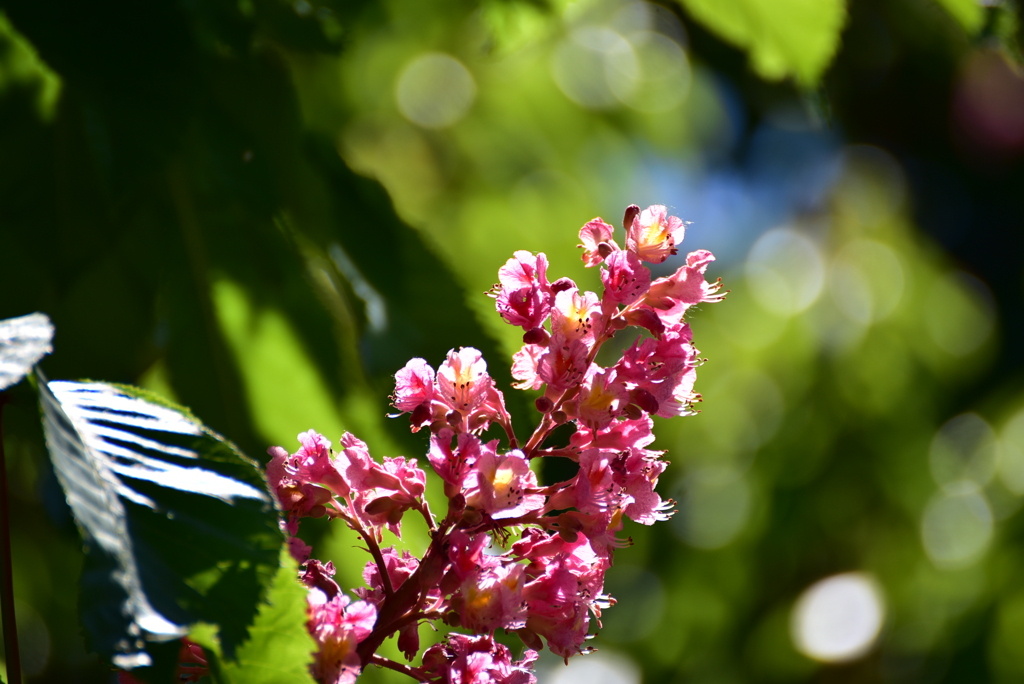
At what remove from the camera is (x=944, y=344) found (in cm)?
397

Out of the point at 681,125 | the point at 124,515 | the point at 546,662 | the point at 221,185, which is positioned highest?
the point at 681,125

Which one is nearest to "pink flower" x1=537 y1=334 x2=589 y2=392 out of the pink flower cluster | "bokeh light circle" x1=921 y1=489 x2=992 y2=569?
the pink flower cluster

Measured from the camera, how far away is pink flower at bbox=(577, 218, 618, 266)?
0.74 metres

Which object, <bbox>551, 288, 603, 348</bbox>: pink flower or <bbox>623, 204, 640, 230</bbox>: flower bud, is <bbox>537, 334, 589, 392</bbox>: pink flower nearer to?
<bbox>551, 288, 603, 348</bbox>: pink flower

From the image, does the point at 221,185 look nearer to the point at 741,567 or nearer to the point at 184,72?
the point at 184,72

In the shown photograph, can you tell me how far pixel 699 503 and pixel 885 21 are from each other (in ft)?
6.93

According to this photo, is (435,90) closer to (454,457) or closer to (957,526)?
(454,457)

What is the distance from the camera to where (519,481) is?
1.95 ft

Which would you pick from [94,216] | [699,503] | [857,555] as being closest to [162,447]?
[94,216]

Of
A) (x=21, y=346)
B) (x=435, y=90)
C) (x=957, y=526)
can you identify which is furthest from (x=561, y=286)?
(x=957, y=526)

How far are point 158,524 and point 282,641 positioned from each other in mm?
93

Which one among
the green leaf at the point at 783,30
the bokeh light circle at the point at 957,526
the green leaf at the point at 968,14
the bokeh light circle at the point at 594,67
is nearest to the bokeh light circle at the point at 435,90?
the bokeh light circle at the point at 594,67

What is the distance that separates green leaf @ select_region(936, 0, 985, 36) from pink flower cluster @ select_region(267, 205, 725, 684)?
671 mm

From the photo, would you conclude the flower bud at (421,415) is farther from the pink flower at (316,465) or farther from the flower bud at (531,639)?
the flower bud at (531,639)
